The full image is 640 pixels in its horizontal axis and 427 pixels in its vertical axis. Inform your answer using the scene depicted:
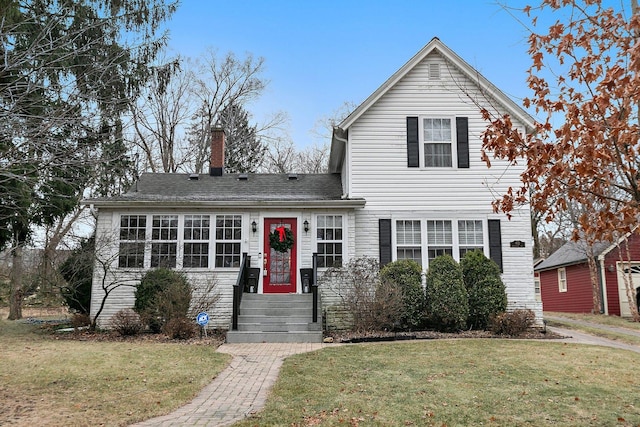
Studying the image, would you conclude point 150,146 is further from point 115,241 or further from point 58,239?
point 115,241

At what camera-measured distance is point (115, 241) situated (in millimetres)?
13578

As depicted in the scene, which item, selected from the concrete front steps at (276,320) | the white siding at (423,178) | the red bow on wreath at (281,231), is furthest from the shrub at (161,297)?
the white siding at (423,178)

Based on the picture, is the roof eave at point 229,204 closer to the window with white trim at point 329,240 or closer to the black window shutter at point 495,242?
the window with white trim at point 329,240

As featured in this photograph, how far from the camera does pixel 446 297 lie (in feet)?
40.0

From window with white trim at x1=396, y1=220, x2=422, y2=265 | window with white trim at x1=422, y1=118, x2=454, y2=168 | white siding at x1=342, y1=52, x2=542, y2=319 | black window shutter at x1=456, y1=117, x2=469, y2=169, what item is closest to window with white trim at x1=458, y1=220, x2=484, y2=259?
white siding at x1=342, y1=52, x2=542, y2=319

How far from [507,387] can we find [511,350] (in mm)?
3089

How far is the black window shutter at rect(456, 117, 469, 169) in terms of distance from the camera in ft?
46.6

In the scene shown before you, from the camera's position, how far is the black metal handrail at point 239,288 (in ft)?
38.5

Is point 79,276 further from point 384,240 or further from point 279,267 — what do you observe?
point 384,240

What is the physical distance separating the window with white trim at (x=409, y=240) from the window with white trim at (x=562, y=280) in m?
15.9

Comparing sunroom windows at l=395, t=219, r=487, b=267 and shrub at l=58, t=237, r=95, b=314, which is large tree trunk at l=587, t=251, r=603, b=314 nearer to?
sunroom windows at l=395, t=219, r=487, b=267

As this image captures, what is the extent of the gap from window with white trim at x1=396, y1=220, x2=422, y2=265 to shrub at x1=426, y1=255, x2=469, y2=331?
1.13 m

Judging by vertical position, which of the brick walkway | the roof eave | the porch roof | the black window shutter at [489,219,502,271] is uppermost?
the porch roof

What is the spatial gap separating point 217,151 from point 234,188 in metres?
2.31
